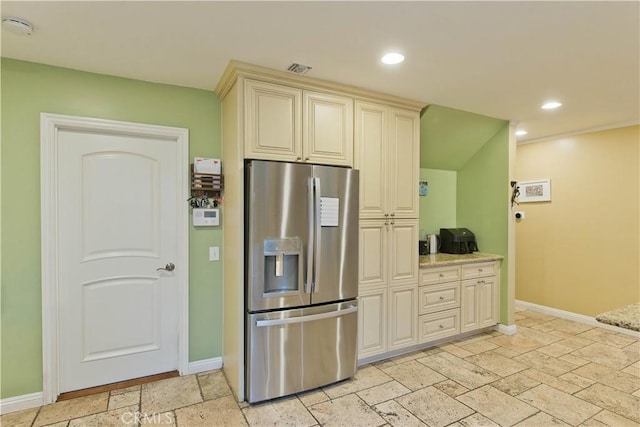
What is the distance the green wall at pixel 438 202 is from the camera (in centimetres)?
421

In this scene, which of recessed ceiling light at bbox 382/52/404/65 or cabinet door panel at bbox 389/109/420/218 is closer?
recessed ceiling light at bbox 382/52/404/65

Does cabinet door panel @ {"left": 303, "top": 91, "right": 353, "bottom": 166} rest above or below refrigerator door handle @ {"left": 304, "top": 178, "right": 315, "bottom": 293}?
above

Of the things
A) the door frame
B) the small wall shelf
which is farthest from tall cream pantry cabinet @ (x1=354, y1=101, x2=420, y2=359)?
the door frame

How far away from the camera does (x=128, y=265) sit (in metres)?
2.67

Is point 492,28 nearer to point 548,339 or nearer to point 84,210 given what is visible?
point 84,210

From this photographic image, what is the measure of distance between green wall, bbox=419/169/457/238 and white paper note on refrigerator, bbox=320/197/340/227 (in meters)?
1.88

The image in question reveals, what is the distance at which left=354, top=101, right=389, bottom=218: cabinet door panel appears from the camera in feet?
9.51

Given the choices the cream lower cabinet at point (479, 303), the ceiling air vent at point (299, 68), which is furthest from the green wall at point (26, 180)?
the cream lower cabinet at point (479, 303)

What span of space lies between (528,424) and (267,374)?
1.76m

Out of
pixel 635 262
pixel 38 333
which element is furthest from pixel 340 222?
pixel 635 262

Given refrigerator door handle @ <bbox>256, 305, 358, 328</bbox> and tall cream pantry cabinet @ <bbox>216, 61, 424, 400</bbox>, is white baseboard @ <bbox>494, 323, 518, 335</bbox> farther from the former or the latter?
refrigerator door handle @ <bbox>256, 305, 358, 328</bbox>

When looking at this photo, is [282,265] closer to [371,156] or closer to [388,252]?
[388,252]

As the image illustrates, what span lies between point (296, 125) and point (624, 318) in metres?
2.22

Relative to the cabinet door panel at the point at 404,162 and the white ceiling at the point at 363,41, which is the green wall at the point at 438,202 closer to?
the cabinet door panel at the point at 404,162
